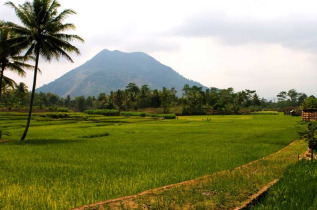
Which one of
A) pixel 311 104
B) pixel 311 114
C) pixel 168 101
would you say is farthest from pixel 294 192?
pixel 168 101

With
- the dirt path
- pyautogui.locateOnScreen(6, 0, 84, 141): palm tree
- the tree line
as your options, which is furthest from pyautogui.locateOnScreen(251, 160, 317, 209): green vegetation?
the tree line

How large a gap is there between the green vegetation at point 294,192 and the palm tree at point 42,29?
61.6 feet

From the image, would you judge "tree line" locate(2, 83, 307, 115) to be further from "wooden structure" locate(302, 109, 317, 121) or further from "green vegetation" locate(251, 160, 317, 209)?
"green vegetation" locate(251, 160, 317, 209)

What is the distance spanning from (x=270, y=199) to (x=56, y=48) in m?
20.6

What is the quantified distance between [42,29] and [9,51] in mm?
3703

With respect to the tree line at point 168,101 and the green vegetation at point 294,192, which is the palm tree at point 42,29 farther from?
the tree line at point 168,101

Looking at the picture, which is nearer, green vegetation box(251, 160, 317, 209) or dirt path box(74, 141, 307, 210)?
dirt path box(74, 141, 307, 210)

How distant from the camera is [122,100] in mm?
100625

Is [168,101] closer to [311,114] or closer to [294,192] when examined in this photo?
[311,114]

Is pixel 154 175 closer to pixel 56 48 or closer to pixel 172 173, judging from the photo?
pixel 172 173

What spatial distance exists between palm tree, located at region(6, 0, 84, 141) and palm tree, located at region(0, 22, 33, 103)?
0.73 metres

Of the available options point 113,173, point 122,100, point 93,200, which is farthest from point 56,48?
point 122,100

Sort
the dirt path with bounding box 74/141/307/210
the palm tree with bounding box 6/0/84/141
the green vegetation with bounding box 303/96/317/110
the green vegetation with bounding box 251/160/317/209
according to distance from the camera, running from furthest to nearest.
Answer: the green vegetation with bounding box 303/96/317/110 → the palm tree with bounding box 6/0/84/141 → the green vegetation with bounding box 251/160/317/209 → the dirt path with bounding box 74/141/307/210

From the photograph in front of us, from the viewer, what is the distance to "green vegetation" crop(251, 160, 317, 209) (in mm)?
4922
